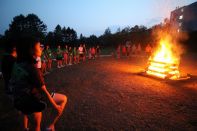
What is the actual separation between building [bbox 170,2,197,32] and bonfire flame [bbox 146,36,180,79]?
39.0 metres

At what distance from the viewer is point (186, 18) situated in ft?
171

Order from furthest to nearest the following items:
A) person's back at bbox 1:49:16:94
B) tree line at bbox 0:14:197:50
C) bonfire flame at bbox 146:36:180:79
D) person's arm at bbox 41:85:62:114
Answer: tree line at bbox 0:14:197:50 < bonfire flame at bbox 146:36:180:79 < person's back at bbox 1:49:16:94 < person's arm at bbox 41:85:62:114

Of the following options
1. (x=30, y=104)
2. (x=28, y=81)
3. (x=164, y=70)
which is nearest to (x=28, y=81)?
(x=28, y=81)

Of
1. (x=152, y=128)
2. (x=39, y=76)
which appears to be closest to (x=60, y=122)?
(x=152, y=128)

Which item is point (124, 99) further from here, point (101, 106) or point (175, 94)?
point (175, 94)

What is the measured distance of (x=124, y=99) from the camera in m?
7.93

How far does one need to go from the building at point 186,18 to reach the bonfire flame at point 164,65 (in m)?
39.0

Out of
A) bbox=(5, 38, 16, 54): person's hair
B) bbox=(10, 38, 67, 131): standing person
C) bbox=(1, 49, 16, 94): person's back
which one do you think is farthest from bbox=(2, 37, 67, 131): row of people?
bbox=(5, 38, 16, 54): person's hair

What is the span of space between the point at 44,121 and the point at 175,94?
5.58 m

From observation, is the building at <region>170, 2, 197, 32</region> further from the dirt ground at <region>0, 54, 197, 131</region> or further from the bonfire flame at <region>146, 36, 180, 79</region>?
the dirt ground at <region>0, 54, 197, 131</region>

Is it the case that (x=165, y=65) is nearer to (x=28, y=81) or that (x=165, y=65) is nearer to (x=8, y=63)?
(x=8, y=63)

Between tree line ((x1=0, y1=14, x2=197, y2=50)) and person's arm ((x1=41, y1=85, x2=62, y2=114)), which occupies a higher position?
tree line ((x1=0, y1=14, x2=197, y2=50))

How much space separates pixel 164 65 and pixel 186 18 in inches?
1789

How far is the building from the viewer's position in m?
49.8
